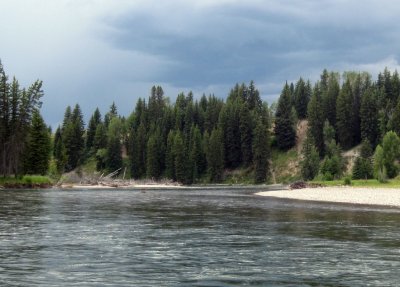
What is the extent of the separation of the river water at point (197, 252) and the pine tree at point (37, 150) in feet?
284

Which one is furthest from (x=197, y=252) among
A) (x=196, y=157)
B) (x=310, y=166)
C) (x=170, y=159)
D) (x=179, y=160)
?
(x=196, y=157)

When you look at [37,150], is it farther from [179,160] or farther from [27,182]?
[179,160]

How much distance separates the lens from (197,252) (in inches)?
883

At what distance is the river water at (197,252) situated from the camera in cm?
1678

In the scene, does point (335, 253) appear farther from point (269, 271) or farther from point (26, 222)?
point (26, 222)

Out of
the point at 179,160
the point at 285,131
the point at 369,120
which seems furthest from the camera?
the point at 285,131

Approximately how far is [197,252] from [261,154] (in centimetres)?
15307

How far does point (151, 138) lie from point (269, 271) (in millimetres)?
178075

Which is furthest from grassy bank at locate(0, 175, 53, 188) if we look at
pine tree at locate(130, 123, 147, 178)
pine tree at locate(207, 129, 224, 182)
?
pine tree at locate(130, 123, 147, 178)

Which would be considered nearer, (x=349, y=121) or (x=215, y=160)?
(x=349, y=121)

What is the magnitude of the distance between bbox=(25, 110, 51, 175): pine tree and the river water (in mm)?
86514

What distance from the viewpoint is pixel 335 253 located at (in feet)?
72.9

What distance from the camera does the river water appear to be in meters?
16.8

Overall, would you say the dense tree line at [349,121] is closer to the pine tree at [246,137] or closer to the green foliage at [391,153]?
the pine tree at [246,137]
